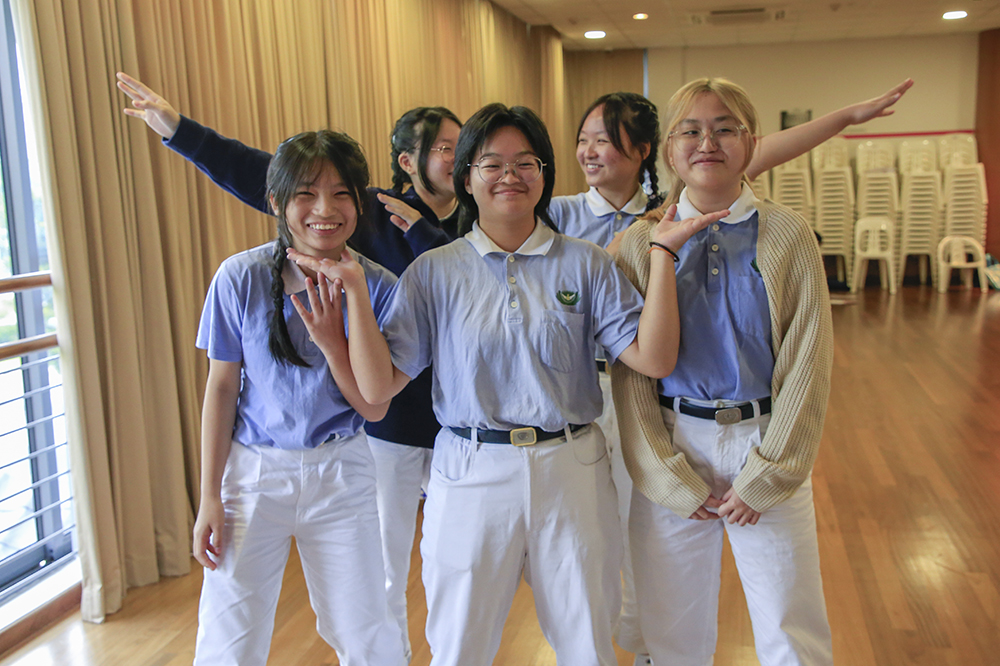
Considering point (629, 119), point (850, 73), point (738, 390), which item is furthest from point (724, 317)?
point (850, 73)

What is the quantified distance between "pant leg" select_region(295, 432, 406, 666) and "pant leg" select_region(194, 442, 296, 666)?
0.06 m

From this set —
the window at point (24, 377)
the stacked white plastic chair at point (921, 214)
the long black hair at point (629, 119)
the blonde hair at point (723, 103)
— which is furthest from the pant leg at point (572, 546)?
the stacked white plastic chair at point (921, 214)

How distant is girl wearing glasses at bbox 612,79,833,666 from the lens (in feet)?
5.34

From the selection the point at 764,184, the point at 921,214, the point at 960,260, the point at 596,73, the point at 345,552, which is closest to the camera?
the point at 345,552

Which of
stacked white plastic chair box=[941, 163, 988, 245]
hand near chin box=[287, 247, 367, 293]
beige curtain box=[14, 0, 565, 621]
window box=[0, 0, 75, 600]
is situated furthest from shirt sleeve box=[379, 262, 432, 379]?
stacked white plastic chair box=[941, 163, 988, 245]

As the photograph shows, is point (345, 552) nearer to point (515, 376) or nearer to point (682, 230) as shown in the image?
point (515, 376)

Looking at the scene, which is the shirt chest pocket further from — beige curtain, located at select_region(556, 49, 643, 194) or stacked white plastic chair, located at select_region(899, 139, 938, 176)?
stacked white plastic chair, located at select_region(899, 139, 938, 176)

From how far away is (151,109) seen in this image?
6.43 ft

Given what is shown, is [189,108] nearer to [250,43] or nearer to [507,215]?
[250,43]

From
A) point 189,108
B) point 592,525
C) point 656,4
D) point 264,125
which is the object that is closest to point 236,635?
point 592,525

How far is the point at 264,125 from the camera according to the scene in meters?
3.57

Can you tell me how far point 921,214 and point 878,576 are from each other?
874 cm

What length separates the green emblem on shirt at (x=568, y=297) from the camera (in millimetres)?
1598

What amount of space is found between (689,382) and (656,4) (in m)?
7.77
